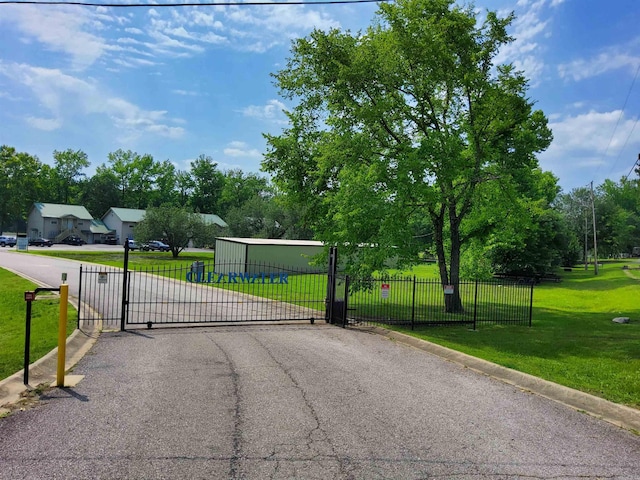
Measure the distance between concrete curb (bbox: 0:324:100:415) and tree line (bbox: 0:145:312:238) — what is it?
2995 inches

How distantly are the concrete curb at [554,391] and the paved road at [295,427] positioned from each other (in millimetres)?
280

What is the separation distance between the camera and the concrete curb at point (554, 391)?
6.14 m

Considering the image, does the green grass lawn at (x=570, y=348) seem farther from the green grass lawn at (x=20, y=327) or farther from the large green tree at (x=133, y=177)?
the large green tree at (x=133, y=177)

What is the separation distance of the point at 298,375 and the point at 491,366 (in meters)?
3.66

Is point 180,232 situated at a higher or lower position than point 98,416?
higher

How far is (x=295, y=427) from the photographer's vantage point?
521 centimetres

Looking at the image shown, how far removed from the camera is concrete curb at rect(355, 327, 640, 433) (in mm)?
6141

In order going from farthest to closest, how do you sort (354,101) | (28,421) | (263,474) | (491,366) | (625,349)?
(354,101) < (625,349) < (491,366) < (28,421) < (263,474)

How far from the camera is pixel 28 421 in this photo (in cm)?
521

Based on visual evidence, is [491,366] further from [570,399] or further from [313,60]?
[313,60]

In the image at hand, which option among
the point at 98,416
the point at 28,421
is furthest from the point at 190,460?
the point at 28,421

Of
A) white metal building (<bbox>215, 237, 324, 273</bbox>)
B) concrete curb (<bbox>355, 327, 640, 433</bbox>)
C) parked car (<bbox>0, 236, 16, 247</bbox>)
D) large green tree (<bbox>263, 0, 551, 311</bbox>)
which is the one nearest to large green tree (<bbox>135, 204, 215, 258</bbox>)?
white metal building (<bbox>215, 237, 324, 273</bbox>)

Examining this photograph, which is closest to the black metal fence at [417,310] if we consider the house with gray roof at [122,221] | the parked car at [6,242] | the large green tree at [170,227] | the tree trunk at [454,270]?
the tree trunk at [454,270]

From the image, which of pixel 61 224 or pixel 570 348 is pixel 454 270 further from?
pixel 61 224
